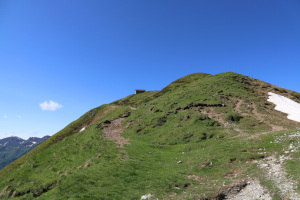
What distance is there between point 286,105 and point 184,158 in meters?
37.7

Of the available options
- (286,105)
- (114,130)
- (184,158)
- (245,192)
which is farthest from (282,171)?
(114,130)

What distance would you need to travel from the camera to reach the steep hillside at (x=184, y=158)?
14320 millimetres

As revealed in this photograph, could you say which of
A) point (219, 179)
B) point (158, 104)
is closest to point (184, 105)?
point (158, 104)

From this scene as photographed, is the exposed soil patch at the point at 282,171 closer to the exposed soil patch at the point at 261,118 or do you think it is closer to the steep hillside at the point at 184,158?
the steep hillside at the point at 184,158

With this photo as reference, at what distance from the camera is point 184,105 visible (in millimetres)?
45156

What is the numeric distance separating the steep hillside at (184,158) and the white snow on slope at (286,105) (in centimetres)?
207

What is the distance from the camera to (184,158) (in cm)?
2348

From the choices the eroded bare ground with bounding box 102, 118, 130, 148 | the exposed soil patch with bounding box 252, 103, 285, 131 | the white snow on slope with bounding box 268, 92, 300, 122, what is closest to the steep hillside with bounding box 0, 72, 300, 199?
the exposed soil patch with bounding box 252, 103, 285, 131

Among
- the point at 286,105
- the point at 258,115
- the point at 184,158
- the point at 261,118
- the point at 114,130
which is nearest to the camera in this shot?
the point at 184,158

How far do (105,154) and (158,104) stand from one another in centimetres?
2858

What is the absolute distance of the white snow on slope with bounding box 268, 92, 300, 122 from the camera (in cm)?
3604

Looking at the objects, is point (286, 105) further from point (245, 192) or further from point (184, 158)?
point (245, 192)

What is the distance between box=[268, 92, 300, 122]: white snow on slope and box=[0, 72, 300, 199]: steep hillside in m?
2.07

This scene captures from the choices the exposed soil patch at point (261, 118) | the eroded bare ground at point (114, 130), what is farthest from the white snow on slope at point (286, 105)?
the eroded bare ground at point (114, 130)
